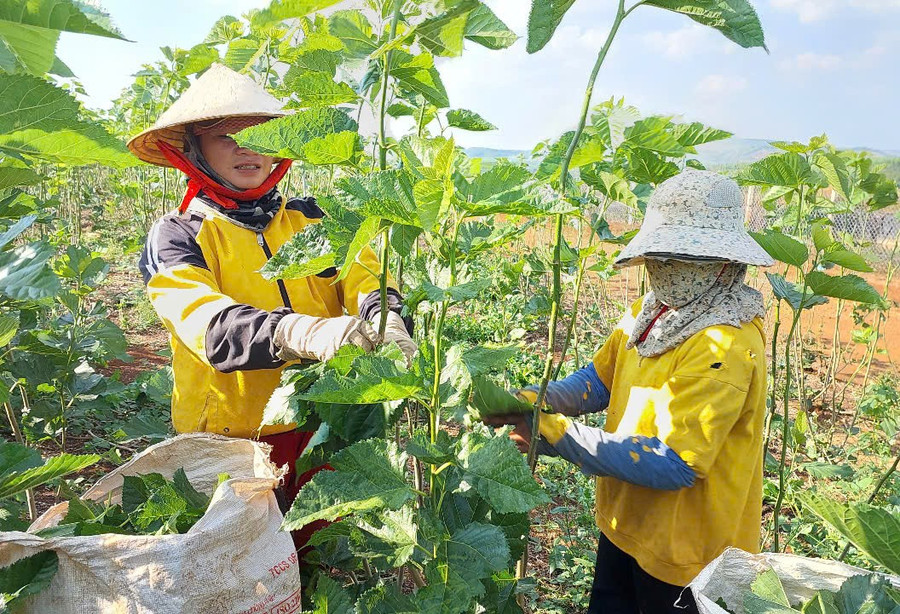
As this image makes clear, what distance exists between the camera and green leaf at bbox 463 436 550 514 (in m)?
0.85

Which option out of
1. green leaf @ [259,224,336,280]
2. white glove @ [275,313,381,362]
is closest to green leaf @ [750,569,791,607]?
white glove @ [275,313,381,362]

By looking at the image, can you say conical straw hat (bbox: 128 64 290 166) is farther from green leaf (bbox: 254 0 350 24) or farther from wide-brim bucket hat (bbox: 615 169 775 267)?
wide-brim bucket hat (bbox: 615 169 775 267)

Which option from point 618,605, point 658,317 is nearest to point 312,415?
point 658,317

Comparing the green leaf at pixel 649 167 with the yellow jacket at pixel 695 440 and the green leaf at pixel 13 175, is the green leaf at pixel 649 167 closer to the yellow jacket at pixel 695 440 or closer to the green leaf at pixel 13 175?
the yellow jacket at pixel 695 440

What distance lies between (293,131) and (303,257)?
204mm

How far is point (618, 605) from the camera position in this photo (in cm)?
189

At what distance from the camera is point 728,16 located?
1.04 metres

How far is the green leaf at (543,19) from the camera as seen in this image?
1.05 m

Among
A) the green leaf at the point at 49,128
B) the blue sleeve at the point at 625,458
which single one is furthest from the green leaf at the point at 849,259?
the green leaf at the point at 49,128

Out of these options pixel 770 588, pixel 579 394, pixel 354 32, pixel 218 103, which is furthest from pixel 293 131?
pixel 579 394

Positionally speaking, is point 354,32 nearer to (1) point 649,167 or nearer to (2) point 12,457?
(1) point 649,167

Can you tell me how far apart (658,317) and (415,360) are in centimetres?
86

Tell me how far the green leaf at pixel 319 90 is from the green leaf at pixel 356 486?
0.61 m

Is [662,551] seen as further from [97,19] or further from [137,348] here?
[137,348]
